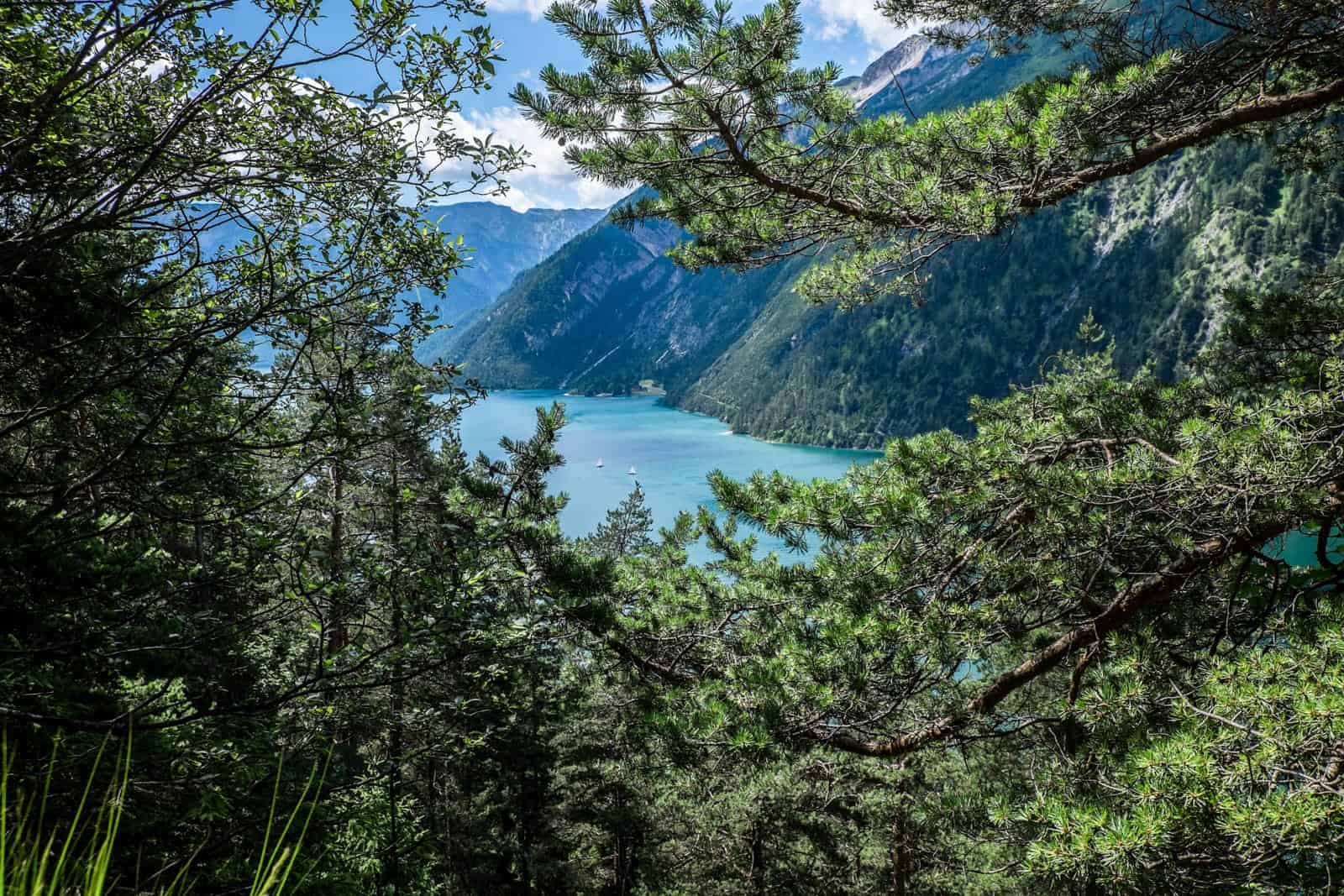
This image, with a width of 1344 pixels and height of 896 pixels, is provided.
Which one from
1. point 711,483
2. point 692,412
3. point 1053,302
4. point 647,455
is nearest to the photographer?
point 711,483

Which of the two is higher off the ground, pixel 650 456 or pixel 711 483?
pixel 711 483

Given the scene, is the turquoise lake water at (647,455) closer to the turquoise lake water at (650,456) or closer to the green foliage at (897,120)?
the turquoise lake water at (650,456)

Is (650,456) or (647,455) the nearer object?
(650,456)

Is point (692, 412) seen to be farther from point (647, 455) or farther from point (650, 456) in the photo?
point (650, 456)

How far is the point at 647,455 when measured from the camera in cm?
8200

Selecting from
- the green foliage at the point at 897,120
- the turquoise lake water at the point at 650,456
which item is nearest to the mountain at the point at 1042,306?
the turquoise lake water at the point at 650,456

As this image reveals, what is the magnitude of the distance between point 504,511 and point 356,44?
2.83m

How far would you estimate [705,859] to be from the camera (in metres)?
11.4

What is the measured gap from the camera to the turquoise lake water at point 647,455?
55.5 m

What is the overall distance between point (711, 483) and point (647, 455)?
78137mm

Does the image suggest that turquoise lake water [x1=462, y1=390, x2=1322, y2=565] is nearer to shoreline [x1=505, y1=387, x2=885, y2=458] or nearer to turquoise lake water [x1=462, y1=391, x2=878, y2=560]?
turquoise lake water [x1=462, y1=391, x2=878, y2=560]

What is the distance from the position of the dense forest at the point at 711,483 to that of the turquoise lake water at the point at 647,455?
1219 inches

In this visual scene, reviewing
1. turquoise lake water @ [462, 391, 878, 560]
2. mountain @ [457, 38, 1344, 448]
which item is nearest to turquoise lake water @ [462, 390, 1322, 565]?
turquoise lake water @ [462, 391, 878, 560]

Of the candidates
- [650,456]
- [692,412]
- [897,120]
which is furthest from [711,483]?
[692,412]
